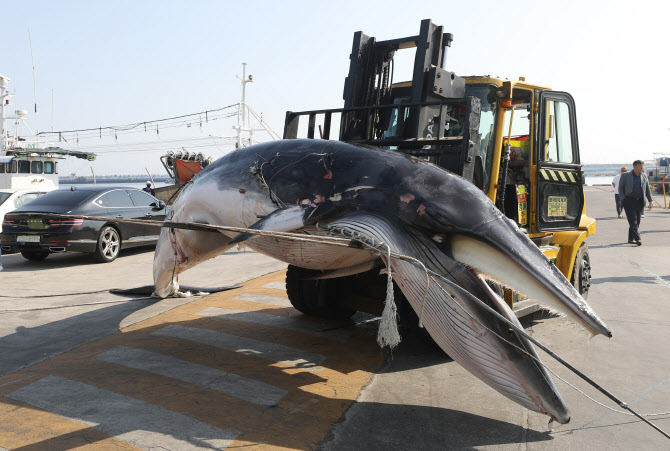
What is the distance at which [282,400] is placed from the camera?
408 cm

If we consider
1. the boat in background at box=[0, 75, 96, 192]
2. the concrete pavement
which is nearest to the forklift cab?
the concrete pavement

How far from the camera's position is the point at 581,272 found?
7.26 metres

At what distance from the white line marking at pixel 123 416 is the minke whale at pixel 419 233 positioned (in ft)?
A: 4.10

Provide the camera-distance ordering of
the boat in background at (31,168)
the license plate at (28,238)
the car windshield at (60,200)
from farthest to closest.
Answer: the boat in background at (31,168) < the car windshield at (60,200) < the license plate at (28,238)

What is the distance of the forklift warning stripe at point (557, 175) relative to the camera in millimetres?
6320

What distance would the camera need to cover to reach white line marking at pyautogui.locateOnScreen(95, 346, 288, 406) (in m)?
4.15

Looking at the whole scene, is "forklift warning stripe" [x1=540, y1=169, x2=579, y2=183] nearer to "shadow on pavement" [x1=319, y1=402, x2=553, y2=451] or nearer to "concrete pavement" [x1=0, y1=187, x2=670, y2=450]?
"concrete pavement" [x1=0, y1=187, x2=670, y2=450]

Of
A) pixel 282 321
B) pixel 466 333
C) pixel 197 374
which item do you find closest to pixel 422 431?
pixel 466 333

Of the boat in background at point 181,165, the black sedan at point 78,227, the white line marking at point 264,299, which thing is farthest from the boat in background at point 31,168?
the white line marking at point 264,299

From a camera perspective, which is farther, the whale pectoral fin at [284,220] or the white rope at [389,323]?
the whale pectoral fin at [284,220]

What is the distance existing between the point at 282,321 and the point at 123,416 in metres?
2.79

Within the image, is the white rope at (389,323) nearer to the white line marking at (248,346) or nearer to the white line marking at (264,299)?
the white line marking at (248,346)

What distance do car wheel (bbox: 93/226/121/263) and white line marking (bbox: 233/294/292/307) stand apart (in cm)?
438

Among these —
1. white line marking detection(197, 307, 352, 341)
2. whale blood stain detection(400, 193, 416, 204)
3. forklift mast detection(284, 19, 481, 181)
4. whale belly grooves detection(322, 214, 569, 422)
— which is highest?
forklift mast detection(284, 19, 481, 181)
